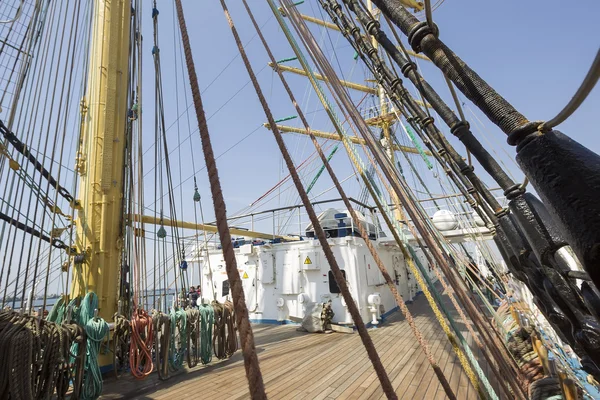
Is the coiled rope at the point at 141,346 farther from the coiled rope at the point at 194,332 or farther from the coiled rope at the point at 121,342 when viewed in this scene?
the coiled rope at the point at 194,332

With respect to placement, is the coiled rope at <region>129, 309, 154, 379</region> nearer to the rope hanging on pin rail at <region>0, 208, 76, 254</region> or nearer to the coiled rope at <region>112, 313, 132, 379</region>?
the coiled rope at <region>112, 313, 132, 379</region>

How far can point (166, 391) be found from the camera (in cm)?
391

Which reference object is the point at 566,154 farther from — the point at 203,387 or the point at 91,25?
the point at 91,25

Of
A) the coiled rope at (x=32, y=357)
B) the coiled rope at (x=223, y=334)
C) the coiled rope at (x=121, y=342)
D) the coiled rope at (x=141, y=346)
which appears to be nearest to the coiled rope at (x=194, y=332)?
the coiled rope at (x=223, y=334)

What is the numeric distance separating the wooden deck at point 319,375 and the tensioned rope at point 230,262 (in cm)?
345

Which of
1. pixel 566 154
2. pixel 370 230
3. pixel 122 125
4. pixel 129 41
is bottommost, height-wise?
pixel 566 154

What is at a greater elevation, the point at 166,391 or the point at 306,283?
the point at 306,283

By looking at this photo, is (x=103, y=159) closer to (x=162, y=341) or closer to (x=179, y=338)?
(x=162, y=341)

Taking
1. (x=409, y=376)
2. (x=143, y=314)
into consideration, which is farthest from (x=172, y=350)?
(x=409, y=376)

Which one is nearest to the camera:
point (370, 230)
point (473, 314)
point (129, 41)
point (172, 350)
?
point (473, 314)

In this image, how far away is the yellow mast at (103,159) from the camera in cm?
441

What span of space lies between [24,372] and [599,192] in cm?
418

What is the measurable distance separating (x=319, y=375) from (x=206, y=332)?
6.65 feet

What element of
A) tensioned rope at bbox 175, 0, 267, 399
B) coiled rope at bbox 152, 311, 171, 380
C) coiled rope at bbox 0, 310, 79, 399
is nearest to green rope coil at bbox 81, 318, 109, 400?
coiled rope at bbox 0, 310, 79, 399
